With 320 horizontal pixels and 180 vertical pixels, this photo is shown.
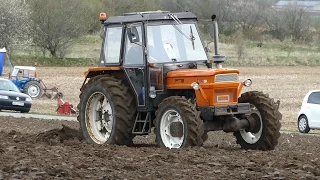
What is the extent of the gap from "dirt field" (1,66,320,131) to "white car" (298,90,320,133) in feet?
3.89

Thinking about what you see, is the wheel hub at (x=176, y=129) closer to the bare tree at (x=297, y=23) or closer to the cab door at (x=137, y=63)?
the cab door at (x=137, y=63)

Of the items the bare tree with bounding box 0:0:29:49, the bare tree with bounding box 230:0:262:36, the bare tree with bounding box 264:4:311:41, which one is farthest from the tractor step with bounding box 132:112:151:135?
the bare tree with bounding box 264:4:311:41

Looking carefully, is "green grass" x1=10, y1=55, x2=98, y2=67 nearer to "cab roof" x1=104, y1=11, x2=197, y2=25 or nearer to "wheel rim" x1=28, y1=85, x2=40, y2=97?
"wheel rim" x1=28, y1=85, x2=40, y2=97

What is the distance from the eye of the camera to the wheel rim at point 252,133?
14.8 metres

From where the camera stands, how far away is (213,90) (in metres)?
14.4

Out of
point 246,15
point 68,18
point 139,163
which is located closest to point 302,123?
point 139,163

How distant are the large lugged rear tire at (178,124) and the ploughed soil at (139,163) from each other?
26 centimetres

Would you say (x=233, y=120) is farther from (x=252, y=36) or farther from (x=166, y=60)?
(x=252, y=36)

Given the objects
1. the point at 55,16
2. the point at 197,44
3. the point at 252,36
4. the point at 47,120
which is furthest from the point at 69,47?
the point at 197,44

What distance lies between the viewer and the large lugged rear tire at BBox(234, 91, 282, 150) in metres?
14.7

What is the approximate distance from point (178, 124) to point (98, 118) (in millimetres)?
2375

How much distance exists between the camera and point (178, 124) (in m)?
14.1

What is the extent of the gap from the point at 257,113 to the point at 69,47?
1908 inches

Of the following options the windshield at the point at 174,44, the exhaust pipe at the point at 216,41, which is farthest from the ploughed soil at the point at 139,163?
the windshield at the point at 174,44
